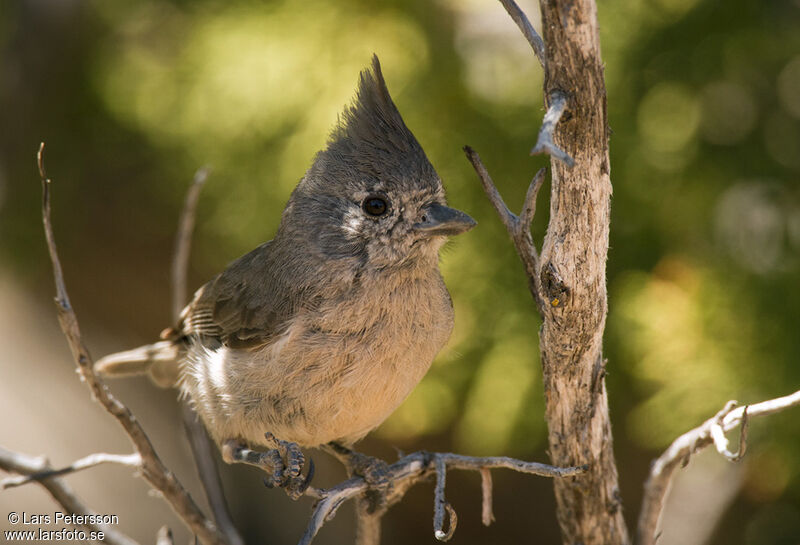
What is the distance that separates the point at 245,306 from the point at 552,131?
143cm

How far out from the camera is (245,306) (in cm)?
250

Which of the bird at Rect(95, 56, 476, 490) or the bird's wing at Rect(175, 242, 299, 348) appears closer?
the bird at Rect(95, 56, 476, 490)

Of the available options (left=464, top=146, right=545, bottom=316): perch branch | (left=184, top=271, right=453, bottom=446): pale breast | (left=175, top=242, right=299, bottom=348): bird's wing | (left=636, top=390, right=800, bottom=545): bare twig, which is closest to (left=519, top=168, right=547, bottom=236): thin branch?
(left=464, top=146, right=545, bottom=316): perch branch

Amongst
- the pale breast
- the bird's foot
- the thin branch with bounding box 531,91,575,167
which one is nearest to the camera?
the thin branch with bounding box 531,91,575,167

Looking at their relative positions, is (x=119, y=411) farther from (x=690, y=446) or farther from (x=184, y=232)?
(x=690, y=446)

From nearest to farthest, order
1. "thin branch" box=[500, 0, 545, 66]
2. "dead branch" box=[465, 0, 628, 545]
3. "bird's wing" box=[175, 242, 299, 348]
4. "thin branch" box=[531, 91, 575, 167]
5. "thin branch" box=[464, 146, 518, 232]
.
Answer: "thin branch" box=[531, 91, 575, 167]
"dead branch" box=[465, 0, 628, 545]
"thin branch" box=[500, 0, 545, 66]
"thin branch" box=[464, 146, 518, 232]
"bird's wing" box=[175, 242, 299, 348]

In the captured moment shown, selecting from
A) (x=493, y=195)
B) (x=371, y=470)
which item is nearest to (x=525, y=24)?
(x=493, y=195)

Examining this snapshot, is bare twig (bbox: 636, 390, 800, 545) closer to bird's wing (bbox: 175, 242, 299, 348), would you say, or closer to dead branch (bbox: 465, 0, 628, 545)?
dead branch (bbox: 465, 0, 628, 545)

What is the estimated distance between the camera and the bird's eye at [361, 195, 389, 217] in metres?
2.21

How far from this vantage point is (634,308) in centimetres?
288

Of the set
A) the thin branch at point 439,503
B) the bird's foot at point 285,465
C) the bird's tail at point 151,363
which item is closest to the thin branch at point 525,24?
the thin branch at point 439,503

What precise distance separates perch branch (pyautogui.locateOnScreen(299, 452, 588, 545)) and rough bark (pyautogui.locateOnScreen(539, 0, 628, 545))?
10 cm

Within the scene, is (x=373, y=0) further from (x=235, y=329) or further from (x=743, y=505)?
(x=743, y=505)

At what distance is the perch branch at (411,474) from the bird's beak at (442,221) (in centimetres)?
61
